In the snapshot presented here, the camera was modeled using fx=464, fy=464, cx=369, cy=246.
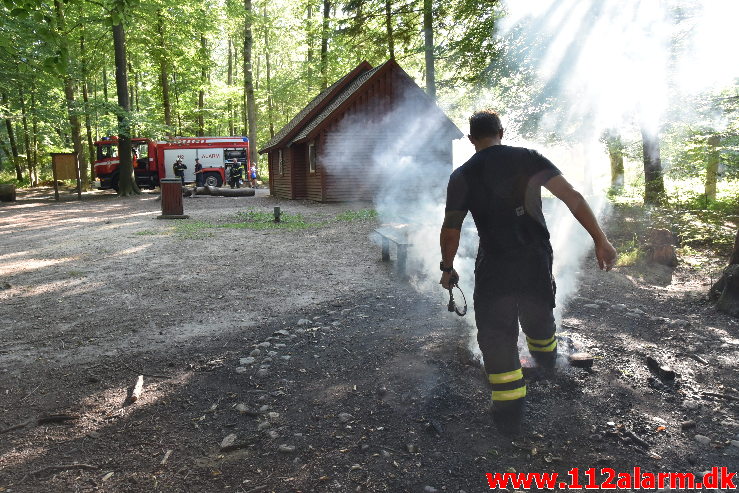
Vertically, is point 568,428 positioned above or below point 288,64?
below

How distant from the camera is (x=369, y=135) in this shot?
61.4 feet

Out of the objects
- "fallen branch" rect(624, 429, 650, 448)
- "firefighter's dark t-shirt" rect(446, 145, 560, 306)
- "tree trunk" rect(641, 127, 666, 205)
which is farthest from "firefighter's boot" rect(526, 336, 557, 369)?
"tree trunk" rect(641, 127, 666, 205)

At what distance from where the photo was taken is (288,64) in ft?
132

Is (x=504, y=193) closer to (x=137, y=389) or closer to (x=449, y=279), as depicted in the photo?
(x=449, y=279)

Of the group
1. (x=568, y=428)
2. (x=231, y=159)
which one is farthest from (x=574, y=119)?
(x=231, y=159)

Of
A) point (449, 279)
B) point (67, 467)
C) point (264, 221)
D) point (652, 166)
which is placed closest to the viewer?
point (67, 467)

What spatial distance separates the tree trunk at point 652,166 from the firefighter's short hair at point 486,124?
9.54 metres

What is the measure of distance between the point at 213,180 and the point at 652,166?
2271cm

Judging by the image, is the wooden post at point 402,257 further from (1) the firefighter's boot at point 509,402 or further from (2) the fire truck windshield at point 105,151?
(2) the fire truck windshield at point 105,151

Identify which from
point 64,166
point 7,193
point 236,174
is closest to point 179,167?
point 236,174

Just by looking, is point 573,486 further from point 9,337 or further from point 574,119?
point 574,119

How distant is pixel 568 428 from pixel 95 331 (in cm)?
435

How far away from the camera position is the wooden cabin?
18.3 meters

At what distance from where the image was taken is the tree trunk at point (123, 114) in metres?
20.2
